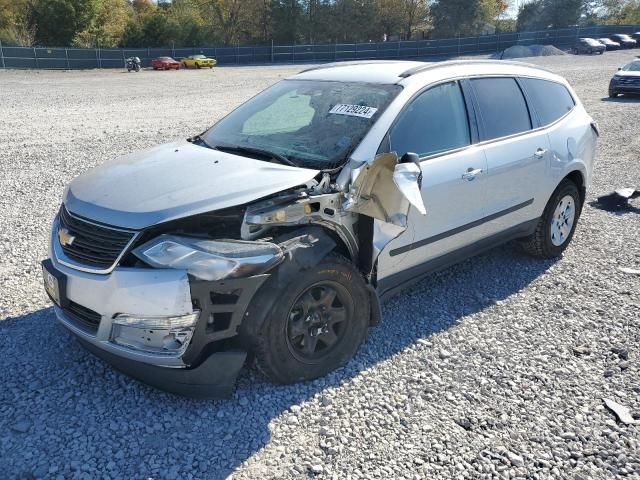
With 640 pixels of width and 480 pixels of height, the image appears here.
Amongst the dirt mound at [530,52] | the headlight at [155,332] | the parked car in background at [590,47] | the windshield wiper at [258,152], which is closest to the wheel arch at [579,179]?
the windshield wiper at [258,152]

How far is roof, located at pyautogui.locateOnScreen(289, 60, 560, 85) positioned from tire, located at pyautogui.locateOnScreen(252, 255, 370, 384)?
5.03ft

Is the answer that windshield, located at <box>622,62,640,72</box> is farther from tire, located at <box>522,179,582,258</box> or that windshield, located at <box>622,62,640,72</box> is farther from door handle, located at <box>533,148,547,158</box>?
door handle, located at <box>533,148,547,158</box>

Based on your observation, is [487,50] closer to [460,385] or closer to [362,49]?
[362,49]

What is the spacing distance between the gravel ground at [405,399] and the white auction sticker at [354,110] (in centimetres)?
150

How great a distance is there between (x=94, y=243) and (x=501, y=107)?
10.8 ft

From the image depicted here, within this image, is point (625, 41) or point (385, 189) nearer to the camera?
point (385, 189)

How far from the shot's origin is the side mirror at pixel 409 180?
3098mm

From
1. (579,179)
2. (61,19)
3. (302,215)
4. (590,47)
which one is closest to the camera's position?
(302,215)

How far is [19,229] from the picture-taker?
581 cm

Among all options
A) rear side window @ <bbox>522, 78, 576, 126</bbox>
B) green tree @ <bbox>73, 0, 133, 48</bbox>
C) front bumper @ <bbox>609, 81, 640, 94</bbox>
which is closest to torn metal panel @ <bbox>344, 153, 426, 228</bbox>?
rear side window @ <bbox>522, 78, 576, 126</bbox>

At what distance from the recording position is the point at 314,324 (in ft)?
10.8

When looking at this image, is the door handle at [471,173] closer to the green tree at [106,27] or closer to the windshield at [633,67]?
the windshield at [633,67]

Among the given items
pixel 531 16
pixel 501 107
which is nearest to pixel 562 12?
pixel 531 16

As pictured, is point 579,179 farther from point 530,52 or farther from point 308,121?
A: point 530,52
